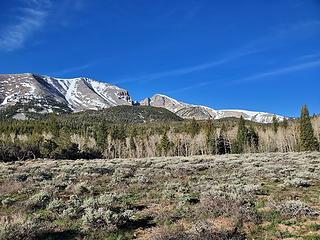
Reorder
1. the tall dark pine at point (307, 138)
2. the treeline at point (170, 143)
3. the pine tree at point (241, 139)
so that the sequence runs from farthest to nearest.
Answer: the pine tree at point (241, 139), the treeline at point (170, 143), the tall dark pine at point (307, 138)

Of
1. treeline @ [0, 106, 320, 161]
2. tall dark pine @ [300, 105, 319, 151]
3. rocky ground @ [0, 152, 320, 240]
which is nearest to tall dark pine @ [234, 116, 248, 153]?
treeline @ [0, 106, 320, 161]

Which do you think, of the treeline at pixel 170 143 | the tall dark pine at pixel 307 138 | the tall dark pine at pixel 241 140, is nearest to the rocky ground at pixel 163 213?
the tall dark pine at pixel 307 138

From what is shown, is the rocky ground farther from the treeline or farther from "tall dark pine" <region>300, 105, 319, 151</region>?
the treeline

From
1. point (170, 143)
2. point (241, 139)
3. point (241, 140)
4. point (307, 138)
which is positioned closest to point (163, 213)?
point (307, 138)

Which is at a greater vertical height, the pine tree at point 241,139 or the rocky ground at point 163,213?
the pine tree at point 241,139

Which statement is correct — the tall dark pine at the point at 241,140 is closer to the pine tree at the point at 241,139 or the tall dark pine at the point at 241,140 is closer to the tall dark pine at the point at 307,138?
the pine tree at the point at 241,139

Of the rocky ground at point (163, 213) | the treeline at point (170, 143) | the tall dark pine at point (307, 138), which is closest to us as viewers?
the rocky ground at point (163, 213)

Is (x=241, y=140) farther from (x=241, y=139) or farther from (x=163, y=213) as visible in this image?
(x=163, y=213)

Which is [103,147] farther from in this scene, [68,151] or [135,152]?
[68,151]

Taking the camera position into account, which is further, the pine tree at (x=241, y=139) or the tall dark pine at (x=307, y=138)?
the pine tree at (x=241, y=139)

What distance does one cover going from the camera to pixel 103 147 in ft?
425

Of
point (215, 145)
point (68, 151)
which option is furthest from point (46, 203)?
point (215, 145)

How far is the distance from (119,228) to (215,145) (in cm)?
10317

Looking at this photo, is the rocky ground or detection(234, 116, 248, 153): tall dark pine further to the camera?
detection(234, 116, 248, 153): tall dark pine
